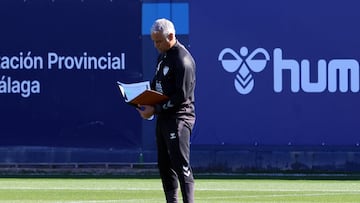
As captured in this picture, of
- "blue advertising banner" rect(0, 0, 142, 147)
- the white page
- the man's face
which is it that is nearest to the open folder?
the white page

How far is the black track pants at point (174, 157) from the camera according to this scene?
37.5 ft

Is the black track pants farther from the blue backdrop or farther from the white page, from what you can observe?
the blue backdrop

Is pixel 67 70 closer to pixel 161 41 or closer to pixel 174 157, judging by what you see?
pixel 161 41

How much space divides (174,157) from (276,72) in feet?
30.5

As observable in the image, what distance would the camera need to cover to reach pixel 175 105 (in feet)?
37.6

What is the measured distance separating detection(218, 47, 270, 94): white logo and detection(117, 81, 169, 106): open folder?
9.01 meters

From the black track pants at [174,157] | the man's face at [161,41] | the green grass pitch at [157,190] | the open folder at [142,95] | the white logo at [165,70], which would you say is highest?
the man's face at [161,41]

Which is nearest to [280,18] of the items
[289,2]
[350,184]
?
[289,2]

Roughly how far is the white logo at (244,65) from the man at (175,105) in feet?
29.4

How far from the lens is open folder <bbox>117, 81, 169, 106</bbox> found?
11.4 meters

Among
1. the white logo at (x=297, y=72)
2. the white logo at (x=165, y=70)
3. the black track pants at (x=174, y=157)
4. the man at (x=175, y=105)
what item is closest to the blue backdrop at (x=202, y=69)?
the white logo at (x=297, y=72)

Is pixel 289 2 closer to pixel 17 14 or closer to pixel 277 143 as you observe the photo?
pixel 277 143

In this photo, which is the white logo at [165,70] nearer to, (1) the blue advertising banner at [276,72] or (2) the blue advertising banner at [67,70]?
(1) the blue advertising banner at [276,72]

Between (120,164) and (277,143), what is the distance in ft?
9.26
